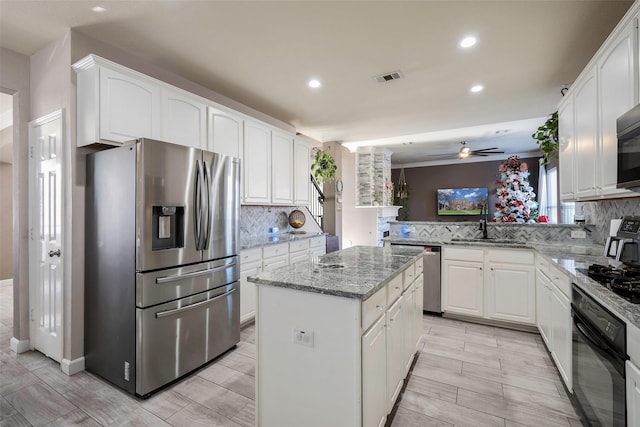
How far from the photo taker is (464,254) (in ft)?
11.5

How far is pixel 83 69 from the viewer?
233 cm

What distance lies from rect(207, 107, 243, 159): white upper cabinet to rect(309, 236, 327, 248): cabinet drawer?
1.74 metres

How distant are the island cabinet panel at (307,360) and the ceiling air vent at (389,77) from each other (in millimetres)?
2569

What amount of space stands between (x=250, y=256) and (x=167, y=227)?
47.9 inches

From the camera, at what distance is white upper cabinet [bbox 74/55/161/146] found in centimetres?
226

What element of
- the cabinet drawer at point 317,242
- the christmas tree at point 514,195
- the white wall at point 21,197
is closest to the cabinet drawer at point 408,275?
the cabinet drawer at point 317,242

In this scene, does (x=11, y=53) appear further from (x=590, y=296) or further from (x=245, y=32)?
(x=590, y=296)

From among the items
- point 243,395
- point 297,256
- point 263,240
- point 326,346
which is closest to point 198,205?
point 243,395

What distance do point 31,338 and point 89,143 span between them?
194 centimetres

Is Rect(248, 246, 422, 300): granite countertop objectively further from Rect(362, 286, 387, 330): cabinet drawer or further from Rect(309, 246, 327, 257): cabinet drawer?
Rect(309, 246, 327, 257): cabinet drawer

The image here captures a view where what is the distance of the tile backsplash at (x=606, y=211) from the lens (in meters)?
2.52

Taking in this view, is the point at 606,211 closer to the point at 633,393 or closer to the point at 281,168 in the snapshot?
the point at 633,393

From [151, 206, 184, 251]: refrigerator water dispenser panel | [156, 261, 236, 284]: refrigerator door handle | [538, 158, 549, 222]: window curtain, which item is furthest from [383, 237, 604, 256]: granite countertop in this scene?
[538, 158, 549, 222]: window curtain

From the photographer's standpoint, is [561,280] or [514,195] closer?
[561,280]
